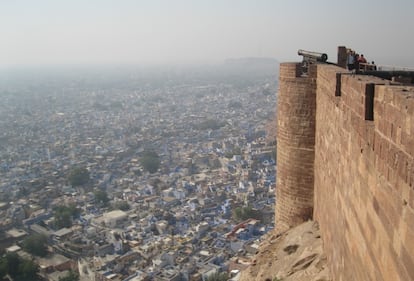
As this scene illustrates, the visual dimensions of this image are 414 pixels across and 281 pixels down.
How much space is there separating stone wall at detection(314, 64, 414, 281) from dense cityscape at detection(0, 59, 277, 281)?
1728cm

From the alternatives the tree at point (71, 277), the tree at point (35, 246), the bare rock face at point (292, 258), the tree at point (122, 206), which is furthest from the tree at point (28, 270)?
the bare rock face at point (292, 258)

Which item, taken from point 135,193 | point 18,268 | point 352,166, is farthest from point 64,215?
point 352,166

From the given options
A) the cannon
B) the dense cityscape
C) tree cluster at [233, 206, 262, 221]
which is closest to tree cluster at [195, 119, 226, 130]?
the dense cityscape

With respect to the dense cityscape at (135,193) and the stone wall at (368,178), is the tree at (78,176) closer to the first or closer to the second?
the dense cityscape at (135,193)

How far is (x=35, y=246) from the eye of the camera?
27.8 meters

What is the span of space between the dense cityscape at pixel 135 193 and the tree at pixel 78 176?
0.32 feet

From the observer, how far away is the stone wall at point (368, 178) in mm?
2621

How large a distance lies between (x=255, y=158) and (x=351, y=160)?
142 ft

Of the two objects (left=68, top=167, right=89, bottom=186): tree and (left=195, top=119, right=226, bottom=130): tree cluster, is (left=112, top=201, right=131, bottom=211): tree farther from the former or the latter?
(left=195, top=119, right=226, bottom=130): tree cluster

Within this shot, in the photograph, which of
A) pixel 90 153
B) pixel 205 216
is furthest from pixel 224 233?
pixel 90 153

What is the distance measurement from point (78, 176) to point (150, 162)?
7590 mm

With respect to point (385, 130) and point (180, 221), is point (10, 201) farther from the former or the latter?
point (385, 130)

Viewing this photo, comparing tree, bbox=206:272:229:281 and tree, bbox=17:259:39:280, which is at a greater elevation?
tree, bbox=206:272:229:281

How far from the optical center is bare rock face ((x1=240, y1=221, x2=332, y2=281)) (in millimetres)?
6281
